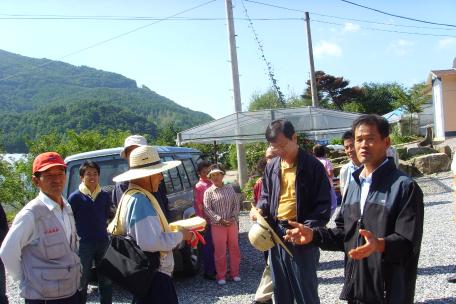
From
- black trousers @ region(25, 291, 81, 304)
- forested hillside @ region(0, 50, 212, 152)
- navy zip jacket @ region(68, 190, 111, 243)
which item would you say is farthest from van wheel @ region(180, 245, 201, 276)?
forested hillside @ region(0, 50, 212, 152)

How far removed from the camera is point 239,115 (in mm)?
11688

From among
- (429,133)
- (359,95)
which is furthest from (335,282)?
(359,95)

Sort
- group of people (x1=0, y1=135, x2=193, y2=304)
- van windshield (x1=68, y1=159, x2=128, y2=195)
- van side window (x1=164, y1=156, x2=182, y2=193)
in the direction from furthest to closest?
van side window (x1=164, y1=156, x2=182, y2=193), van windshield (x1=68, y1=159, x2=128, y2=195), group of people (x1=0, y1=135, x2=193, y2=304)

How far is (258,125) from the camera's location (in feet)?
38.1

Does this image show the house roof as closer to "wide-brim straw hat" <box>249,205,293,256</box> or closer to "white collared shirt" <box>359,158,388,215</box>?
"wide-brim straw hat" <box>249,205,293,256</box>

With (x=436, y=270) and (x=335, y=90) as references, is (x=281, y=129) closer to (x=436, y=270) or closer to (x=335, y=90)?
(x=436, y=270)

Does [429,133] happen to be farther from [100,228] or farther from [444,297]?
[100,228]

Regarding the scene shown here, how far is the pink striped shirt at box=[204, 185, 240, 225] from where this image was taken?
20.0 ft

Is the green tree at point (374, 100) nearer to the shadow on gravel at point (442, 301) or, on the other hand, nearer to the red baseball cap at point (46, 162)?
the shadow on gravel at point (442, 301)

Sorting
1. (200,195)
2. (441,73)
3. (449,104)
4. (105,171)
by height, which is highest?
(441,73)

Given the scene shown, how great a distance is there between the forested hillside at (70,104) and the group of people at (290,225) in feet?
43.7

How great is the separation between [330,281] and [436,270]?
1371mm

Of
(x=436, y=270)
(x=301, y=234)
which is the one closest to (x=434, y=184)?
(x=436, y=270)

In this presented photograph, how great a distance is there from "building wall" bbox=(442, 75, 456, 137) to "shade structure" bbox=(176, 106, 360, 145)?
57.8 ft
